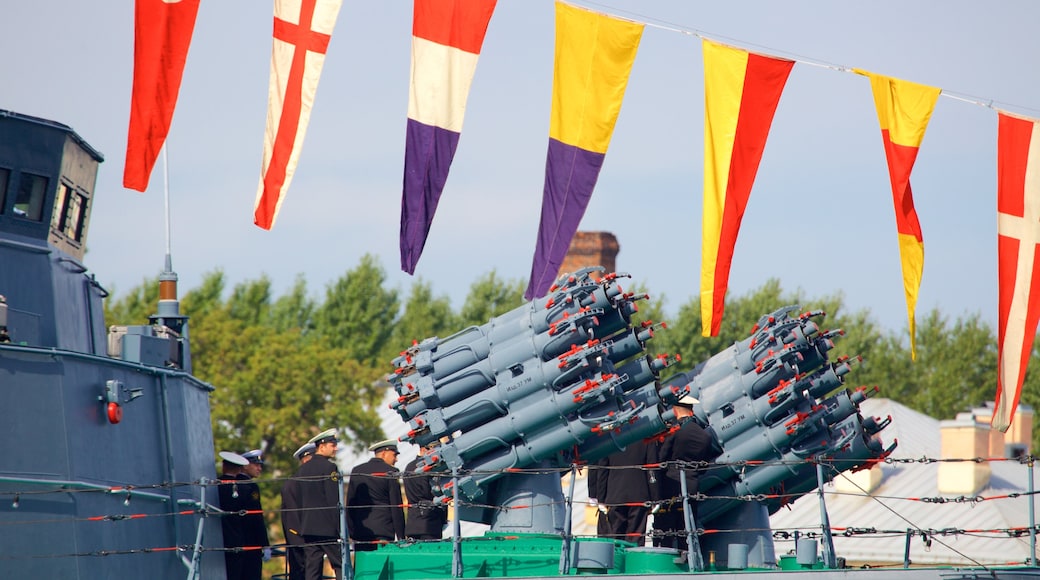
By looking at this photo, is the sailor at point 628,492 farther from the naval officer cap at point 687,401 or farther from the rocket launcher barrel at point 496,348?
the rocket launcher barrel at point 496,348

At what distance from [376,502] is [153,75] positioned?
4.29 m

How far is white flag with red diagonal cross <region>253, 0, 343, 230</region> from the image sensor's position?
13.7 m

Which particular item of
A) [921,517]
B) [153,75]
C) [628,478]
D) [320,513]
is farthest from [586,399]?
[921,517]

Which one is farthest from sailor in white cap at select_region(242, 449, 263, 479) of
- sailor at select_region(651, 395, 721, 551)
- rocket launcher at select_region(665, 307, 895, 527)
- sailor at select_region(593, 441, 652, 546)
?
rocket launcher at select_region(665, 307, 895, 527)

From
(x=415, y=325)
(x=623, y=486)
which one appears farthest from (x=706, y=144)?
(x=415, y=325)

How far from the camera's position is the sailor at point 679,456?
45.2 feet

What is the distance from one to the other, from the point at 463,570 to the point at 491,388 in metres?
1.56

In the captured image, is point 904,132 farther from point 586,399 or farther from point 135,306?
point 135,306

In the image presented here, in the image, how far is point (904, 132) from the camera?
14281 mm

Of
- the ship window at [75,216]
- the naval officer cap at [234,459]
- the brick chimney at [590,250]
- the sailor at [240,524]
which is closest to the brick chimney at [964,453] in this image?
the brick chimney at [590,250]

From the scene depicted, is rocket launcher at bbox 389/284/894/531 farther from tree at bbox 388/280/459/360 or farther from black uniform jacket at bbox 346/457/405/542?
tree at bbox 388/280/459/360

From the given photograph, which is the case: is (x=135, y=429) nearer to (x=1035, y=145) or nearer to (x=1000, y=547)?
(x=1035, y=145)

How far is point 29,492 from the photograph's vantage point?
11125mm

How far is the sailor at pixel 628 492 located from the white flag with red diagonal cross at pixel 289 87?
3.78 metres
